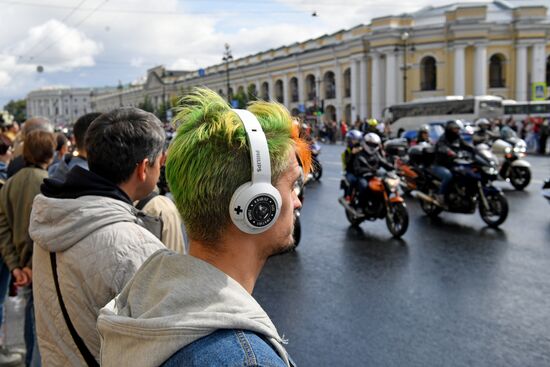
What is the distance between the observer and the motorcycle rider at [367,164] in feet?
30.1

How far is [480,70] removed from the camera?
5153cm

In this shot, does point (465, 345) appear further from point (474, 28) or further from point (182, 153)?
point (474, 28)

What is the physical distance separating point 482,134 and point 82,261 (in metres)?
13.8

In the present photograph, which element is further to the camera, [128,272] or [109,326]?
[128,272]

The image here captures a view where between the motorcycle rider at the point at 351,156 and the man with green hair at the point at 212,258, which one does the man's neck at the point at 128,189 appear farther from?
the motorcycle rider at the point at 351,156

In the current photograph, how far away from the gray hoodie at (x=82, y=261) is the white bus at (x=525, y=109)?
3811cm

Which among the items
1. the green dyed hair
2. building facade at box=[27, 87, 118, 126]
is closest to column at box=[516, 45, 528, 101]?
the green dyed hair

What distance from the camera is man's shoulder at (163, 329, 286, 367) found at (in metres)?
1.07

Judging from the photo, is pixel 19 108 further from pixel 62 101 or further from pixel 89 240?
pixel 89 240

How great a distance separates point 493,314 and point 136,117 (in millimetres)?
4013

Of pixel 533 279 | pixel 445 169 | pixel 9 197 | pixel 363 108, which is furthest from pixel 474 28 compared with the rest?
pixel 9 197

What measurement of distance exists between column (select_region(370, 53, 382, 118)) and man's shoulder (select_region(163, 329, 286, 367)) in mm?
53716

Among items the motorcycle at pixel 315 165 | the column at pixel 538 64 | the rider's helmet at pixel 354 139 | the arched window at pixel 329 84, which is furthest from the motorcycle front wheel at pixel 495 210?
the arched window at pixel 329 84

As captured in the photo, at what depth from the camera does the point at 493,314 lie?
17.1 ft
